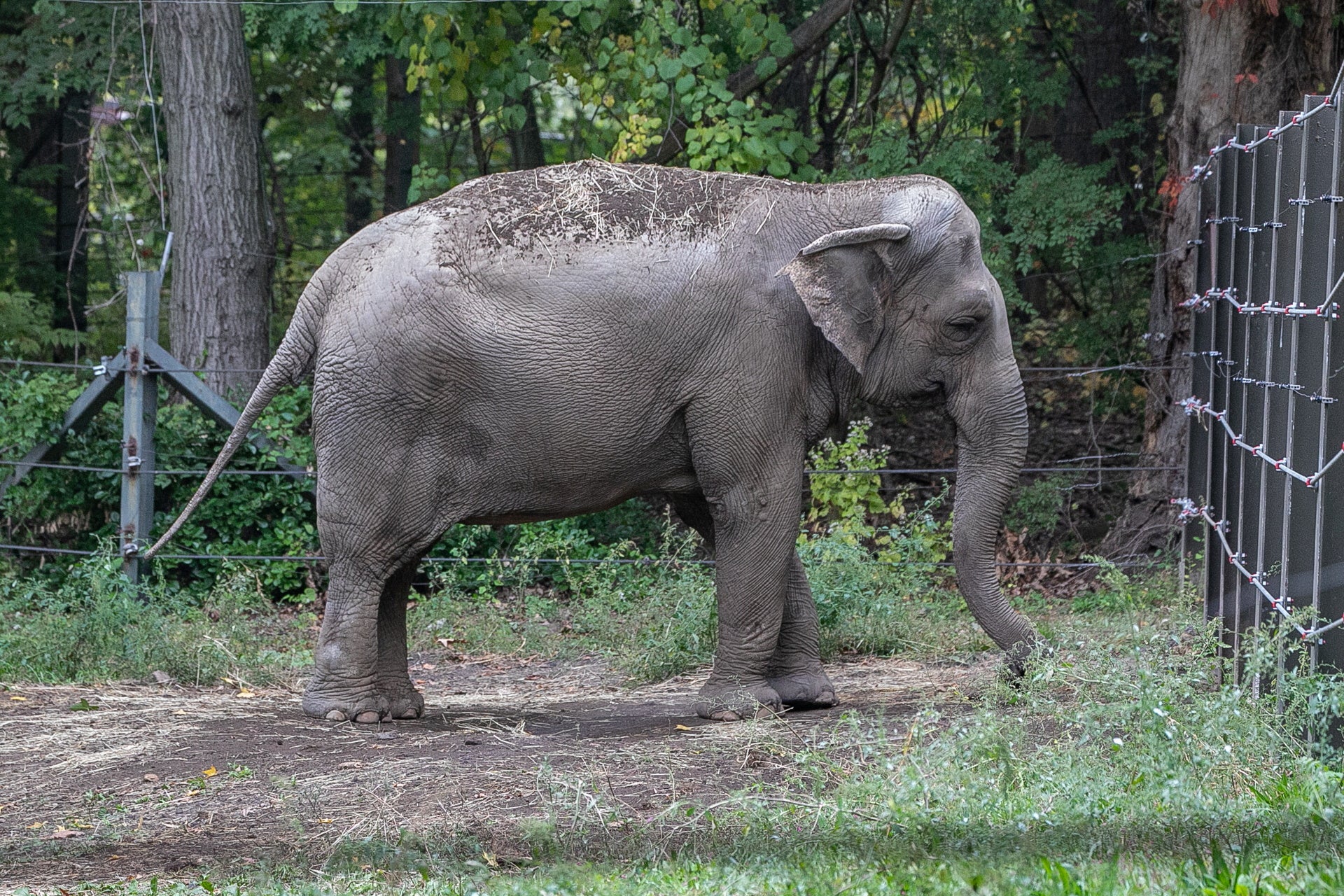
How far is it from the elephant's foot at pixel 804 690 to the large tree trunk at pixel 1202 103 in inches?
163

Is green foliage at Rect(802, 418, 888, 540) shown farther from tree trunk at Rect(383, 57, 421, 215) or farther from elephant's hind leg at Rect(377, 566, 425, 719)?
tree trunk at Rect(383, 57, 421, 215)

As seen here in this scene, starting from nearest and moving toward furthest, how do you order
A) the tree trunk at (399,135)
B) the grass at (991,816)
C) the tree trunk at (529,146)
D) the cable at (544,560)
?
the grass at (991,816), the cable at (544,560), the tree trunk at (529,146), the tree trunk at (399,135)

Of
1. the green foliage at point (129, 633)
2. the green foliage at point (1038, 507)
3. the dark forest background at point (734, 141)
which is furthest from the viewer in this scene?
the green foliage at point (1038, 507)

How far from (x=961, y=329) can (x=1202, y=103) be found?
4.52m

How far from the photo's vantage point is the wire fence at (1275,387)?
4.89 m

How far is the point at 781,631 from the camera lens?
23.3ft

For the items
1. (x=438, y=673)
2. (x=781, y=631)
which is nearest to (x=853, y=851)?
(x=781, y=631)

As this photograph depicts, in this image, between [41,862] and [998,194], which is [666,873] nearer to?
[41,862]

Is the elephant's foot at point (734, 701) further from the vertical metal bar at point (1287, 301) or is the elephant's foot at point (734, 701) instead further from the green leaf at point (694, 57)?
the green leaf at point (694, 57)

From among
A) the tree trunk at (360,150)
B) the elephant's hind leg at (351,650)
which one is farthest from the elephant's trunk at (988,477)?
the tree trunk at (360,150)

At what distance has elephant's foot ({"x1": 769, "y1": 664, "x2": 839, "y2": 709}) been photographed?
6.91m

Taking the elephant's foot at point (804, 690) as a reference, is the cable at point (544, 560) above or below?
above

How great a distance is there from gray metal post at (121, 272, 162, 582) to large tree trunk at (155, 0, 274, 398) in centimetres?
186

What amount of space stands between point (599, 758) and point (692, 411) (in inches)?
63.6
